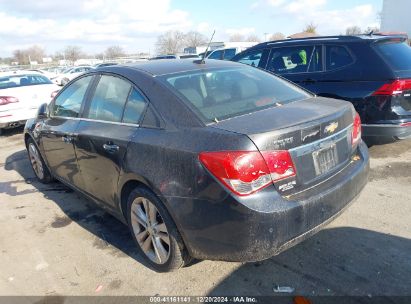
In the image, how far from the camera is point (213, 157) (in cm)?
234

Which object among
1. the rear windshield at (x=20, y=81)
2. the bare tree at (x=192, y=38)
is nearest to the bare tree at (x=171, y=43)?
the bare tree at (x=192, y=38)

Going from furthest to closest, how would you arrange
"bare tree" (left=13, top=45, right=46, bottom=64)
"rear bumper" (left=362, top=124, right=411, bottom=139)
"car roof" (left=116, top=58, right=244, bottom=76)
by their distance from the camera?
"bare tree" (left=13, top=45, right=46, bottom=64), "rear bumper" (left=362, top=124, right=411, bottom=139), "car roof" (left=116, top=58, right=244, bottom=76)

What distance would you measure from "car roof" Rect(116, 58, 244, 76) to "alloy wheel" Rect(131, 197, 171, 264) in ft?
3.62

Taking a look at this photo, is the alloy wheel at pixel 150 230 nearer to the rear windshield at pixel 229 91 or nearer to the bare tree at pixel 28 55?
the rear windshield at pixel 229 91

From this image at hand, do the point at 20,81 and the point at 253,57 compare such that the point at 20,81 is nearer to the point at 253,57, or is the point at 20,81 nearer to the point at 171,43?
the point at 253,57

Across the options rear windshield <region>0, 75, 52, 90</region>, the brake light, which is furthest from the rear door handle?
rear windshield <region>0, 75, 52, 90</region>

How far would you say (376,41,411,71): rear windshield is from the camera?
192 inches

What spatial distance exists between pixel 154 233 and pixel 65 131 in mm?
1692

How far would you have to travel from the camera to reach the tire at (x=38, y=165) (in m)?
5.14

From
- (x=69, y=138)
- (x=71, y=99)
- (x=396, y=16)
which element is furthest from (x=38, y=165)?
(x=396, y=16)

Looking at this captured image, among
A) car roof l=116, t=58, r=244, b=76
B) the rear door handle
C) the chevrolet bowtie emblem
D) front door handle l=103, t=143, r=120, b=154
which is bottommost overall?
the rear door handle

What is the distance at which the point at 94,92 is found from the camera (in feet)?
12.1

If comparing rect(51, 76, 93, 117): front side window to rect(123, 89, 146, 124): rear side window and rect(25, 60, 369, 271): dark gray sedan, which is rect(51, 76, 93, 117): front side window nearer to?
rect(25, 60, 369, 271): dark gray sedan

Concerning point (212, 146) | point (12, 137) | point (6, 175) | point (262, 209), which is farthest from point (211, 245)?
point (12, 137)
